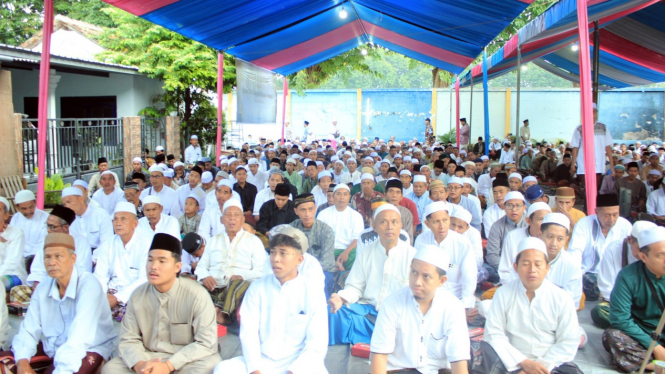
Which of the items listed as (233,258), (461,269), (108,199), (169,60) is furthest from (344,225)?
(169,60)

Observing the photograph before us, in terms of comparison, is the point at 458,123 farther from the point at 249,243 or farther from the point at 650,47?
the point at 249,243

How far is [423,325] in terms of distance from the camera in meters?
2.94

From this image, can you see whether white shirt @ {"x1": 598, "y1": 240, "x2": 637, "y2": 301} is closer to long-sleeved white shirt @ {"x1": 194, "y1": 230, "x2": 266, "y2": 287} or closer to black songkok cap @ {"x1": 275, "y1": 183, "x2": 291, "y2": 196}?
long-sleeved white shirt @ {"x1": 194, "y1": 230, "x2": 266, "y2": 287}

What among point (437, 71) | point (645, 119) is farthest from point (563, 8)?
point (645, 119)

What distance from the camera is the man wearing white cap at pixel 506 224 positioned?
521 centimetres

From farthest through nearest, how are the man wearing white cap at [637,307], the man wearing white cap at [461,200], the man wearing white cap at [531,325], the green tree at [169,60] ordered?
the green tree at [169,60]
the man wearing white cap at [461,200]
the man wearing white cap at [637,307]
the man wearing white cap at [531,325]

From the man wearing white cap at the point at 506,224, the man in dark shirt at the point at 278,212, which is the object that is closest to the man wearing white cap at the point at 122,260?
the man in dark shirt at the point at 278,212

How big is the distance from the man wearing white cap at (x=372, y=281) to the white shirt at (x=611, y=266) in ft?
5.35

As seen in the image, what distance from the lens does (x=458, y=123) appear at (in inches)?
642

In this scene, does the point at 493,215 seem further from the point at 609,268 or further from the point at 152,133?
the point at 152,133

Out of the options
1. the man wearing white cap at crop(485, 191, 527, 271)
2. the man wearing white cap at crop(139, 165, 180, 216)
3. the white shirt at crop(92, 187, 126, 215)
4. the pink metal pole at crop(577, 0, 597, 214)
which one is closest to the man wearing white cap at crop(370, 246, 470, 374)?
the man wearing white cap at crop(485, 191, 527, 271)

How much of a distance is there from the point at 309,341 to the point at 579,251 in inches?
116

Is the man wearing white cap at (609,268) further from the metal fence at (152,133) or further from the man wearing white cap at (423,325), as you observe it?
the metal fence at (152,133)

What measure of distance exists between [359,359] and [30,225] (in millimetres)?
3706
